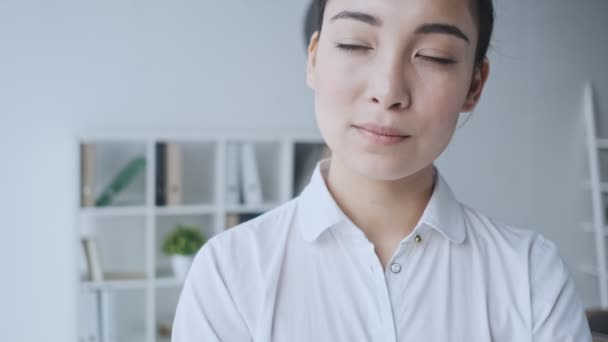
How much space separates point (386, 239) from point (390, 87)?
25 cm

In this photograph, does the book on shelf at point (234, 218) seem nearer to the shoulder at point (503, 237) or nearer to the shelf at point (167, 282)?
the shelf at point (167, 282)

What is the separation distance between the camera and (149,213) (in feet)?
10.2

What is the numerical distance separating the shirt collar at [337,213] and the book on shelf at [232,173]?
2256 millimetres

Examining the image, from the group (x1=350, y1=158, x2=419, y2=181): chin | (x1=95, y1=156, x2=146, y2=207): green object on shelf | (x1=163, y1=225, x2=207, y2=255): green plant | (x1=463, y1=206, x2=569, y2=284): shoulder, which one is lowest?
(x1=163, y1=225, x2=207, y2=255): green plant

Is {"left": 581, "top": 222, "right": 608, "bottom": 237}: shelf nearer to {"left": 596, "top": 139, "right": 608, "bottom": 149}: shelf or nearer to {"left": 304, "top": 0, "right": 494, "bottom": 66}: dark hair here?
{"left": 596, "top": 139, "right": 608, "bottom": 149}: shelf

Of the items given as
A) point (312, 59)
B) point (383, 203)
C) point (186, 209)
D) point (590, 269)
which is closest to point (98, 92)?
point (186, 209)

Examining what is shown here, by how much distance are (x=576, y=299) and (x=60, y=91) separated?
2.81 m

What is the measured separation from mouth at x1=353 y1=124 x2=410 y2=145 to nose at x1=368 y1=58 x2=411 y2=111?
3 cm

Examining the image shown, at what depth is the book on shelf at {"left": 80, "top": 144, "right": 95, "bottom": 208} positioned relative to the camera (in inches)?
119

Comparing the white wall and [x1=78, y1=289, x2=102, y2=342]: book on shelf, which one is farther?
the white wall

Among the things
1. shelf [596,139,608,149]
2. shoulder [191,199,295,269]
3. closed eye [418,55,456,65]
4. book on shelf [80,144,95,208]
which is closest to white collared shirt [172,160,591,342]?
shoulder [191,199,295,269]

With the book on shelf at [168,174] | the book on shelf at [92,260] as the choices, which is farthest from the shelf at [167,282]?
the book on shelf at [168,174]

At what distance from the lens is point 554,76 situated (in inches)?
169

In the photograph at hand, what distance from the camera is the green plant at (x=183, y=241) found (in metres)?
3.17
